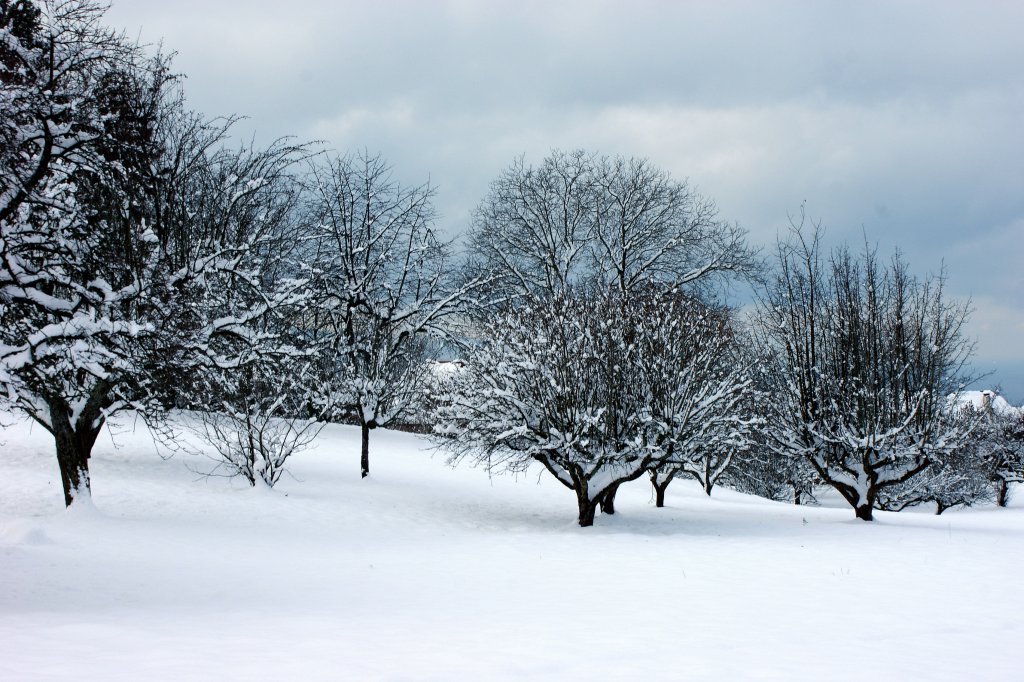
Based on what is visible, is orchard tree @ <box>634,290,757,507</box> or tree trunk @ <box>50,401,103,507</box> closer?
tree trunk @ <box>50,401,103,507</box>

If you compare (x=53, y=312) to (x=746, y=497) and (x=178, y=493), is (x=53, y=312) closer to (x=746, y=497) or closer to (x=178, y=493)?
(x=178, y=493)

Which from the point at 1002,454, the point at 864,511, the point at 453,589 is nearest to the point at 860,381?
the point at 864,511

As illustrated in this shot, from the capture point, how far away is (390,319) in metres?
21.5

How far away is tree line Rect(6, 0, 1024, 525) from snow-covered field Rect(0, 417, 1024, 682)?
5.17 ft

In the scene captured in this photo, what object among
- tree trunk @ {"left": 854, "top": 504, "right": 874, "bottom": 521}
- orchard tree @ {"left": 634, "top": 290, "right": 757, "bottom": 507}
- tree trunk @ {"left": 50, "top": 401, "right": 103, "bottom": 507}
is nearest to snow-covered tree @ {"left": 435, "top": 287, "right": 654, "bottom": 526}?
orchard tree @ {"left": 634, "top": 290, "right": 757, "bottom": 507}

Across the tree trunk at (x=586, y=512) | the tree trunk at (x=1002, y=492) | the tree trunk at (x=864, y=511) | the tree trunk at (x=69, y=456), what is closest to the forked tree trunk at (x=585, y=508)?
the tree trunk at (x=586, y=512)

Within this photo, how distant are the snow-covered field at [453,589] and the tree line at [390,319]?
5.17 feet

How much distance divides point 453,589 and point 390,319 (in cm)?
1304

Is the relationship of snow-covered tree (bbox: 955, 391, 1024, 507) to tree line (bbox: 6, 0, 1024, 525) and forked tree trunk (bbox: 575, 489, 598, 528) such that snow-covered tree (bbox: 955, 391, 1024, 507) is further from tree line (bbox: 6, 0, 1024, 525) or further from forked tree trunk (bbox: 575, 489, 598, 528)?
forked tree trunk (bbox: 575, 489, 598, 528)

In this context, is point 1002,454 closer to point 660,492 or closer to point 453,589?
point 660,492

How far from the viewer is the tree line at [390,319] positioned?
8430 millimetres

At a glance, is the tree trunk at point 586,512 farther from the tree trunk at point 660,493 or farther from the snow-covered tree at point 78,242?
the snow-covered tree at point 78,242

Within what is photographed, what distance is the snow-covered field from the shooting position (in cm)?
568

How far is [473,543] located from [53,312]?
7505 millimetres
